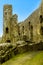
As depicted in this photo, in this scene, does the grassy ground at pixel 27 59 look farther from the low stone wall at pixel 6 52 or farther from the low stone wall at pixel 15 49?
the low stone wall at pixel 15 49

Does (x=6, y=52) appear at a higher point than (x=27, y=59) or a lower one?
higher

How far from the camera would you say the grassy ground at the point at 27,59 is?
1925cm

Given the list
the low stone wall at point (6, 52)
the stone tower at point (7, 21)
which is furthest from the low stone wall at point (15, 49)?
the stone tower at point (7, 21)

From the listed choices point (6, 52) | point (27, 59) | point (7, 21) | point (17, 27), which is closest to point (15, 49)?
point (6, 52)

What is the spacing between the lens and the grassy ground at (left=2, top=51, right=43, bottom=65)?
19.3 metres

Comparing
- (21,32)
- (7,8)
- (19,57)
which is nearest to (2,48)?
(19,57)

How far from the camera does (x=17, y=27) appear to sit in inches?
1945

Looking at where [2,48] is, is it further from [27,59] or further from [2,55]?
[27,59]

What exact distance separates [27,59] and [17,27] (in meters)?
29.4

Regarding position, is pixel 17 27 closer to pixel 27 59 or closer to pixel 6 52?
pixel 6 52

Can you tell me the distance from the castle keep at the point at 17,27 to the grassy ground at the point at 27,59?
48.0 ft

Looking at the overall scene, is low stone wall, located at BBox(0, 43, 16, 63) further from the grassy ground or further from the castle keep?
the castle keep

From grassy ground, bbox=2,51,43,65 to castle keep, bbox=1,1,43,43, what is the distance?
14.6m

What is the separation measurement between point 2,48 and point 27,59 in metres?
4.69
